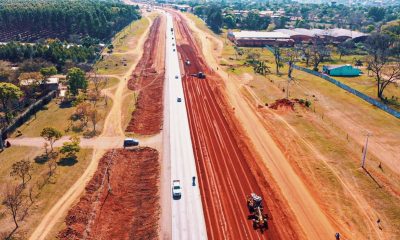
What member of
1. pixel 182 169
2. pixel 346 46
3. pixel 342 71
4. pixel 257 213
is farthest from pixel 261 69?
pixel 257 213

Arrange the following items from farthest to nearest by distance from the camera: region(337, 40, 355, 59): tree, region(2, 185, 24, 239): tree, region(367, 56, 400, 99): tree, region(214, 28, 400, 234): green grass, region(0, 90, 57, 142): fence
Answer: region(337, 40, 355, 59): tree → region(367, 56, 400, 99): tree → region(0, 90, 57, 142): fence → region(214, 28, 400, 234): green grass → region(2, 185, 24, 239): tree

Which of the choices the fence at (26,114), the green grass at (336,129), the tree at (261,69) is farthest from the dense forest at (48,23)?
the fence at (26,114)

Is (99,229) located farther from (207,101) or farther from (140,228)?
(207,101)

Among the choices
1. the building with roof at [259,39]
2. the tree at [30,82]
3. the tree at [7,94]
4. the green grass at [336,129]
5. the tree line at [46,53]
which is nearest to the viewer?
the green grass at [336,129]

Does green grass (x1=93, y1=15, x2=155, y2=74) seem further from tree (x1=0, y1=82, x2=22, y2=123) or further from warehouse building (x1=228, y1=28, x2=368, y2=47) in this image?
warehouse building (x1=228, y1=28, x2=368, y2=47)

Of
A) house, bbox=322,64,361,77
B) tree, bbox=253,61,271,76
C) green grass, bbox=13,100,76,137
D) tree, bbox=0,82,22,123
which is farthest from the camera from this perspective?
tree, bbox=253,61,271,76

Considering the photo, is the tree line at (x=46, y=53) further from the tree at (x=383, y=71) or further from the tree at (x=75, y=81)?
the tree at (x=383, y=71)

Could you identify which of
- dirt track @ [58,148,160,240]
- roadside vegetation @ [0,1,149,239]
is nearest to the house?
roadside vegetation @ [0,1,149,239]
